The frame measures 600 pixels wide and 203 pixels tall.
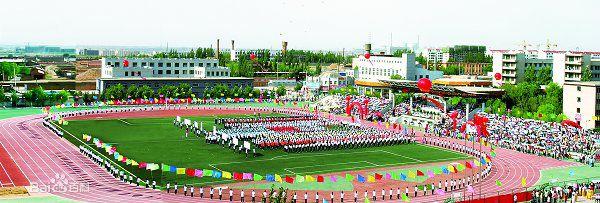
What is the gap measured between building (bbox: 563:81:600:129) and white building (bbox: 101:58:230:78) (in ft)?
160

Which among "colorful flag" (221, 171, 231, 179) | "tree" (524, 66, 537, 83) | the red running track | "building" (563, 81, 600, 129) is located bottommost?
the red running track

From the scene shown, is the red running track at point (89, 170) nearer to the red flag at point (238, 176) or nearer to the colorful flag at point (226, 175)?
the colorful flag at point (226, 175)

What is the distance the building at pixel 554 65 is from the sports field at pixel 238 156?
37.4m

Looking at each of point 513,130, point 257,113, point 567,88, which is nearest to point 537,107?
point 567,88

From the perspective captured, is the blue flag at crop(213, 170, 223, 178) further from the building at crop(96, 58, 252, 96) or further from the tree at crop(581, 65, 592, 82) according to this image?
the tree at crop(581, 65, 592, 82)

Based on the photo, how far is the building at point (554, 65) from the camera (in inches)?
2987

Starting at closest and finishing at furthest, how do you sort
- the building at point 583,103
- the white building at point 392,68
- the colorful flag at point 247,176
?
1. the colorful flag at point 247,176
2. the building at point 583,103
3. the white building at point 392,68

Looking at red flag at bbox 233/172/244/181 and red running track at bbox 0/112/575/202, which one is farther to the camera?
red flag at bbox 233/172/244/181

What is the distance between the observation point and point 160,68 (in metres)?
91.2

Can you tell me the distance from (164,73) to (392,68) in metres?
30.2

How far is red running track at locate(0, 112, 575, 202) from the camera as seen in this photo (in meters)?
29.5

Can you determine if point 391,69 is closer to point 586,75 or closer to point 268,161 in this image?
point 586,75

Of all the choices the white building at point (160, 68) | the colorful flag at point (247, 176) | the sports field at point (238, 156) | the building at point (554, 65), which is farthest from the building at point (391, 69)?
the colorful flag at point (247, 176)

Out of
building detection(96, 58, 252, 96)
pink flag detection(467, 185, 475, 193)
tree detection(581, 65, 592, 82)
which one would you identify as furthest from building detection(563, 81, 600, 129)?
building detection(96, 58, 252, 96)
